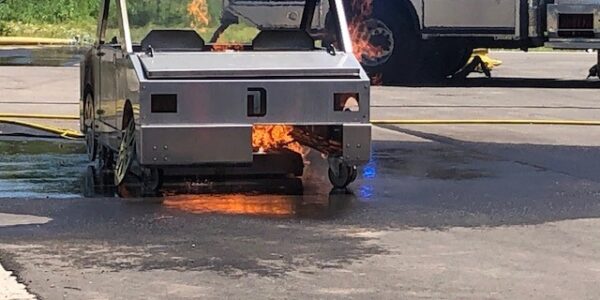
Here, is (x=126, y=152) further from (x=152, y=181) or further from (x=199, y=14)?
(x=199, y=14)

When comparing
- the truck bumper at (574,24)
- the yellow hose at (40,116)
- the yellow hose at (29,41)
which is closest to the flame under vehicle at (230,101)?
the yellow hose at (40,116)

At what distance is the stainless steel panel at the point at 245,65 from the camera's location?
9.27m

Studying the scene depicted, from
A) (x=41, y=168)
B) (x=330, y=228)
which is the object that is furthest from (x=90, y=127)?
(x=330, y=228)

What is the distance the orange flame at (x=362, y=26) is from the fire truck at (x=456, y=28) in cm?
2

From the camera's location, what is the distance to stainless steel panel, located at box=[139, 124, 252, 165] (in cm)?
917

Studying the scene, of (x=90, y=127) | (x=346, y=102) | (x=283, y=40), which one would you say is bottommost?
(x=90, y=127)

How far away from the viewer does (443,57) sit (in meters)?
21.7

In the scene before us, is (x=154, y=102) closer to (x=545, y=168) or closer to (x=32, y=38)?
(x=545, y=168)

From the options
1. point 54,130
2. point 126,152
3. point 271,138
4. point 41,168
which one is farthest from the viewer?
point 54,130

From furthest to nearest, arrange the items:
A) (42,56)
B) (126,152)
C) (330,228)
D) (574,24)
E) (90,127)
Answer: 1. (42,56)
2. (574,24)
3. (90,127)
4. (126,152)
5. (330,228)

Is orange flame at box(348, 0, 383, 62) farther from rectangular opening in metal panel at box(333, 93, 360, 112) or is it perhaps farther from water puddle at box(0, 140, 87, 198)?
rectangular opening in metal panel at box(333, 93, 360, 112)

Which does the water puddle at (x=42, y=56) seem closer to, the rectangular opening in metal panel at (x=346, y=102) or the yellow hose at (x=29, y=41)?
the yellow hose at (x=29, y=41)

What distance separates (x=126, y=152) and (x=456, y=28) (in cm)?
1105

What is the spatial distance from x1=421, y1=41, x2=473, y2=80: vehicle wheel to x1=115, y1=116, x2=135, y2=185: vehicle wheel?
455 inches
